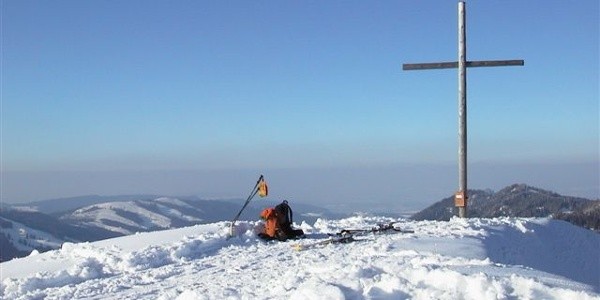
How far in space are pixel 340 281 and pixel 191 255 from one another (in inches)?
280

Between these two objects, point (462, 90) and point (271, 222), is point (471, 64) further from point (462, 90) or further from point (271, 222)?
point (271, 222)

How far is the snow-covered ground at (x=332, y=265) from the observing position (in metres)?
7.74

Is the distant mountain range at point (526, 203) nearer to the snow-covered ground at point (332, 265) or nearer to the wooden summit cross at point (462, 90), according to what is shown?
the wooden summit cross at point (462, 90)

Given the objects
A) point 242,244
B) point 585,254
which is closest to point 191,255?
point 242,244

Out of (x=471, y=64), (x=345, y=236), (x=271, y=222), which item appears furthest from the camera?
(x=471, y=64)

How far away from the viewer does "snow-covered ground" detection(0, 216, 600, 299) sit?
25.4 ft

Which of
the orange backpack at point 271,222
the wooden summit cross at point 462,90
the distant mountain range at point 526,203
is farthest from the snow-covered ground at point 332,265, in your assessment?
the distant mountain range at point 526,203

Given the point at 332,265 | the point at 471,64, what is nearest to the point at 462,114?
the point at 471,64

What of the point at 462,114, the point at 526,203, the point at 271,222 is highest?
the point at 462,114

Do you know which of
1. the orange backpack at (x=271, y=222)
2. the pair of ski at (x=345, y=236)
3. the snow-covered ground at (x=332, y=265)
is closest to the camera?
the snow-covered ground at (x=332, y=265)

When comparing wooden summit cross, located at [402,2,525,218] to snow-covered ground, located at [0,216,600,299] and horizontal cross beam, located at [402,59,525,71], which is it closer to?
horizontal cross beam, located at [402,59,525,71]

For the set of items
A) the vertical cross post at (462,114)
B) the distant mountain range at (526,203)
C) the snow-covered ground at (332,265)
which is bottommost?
the distant mountain range at (526,203)

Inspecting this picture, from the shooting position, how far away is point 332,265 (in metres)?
10.2

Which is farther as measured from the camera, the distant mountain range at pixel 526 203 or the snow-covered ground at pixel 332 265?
the distant mountain range at pixel 526 203
